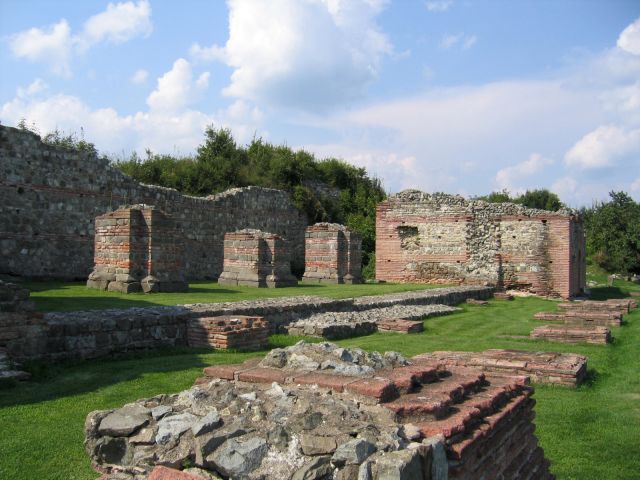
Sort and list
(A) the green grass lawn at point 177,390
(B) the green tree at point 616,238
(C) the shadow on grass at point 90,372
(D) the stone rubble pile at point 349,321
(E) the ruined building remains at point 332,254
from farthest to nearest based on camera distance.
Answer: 1. (B) the green tree at point 616,238
2. (E) the ruined building remains at point 332,254
3. (D) the stone rubble pile at point 349,321
4. (C) the shadow on grass at point 90,372
5. (A) the green grass lawn at point 177,390

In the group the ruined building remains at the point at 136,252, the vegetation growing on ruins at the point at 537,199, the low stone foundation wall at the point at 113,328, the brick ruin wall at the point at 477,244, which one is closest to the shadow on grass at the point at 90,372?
the low stone foundation wall at the point at 113,328

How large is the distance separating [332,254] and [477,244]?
5.52 meters

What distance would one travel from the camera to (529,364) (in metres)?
7.12

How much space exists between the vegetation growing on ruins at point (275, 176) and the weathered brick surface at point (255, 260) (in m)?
9.58

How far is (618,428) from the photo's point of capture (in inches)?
215

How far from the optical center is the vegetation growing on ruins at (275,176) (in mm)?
26344

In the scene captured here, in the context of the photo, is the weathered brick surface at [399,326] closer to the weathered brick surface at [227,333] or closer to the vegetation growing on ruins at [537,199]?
the weathered brick surface at [227,333]

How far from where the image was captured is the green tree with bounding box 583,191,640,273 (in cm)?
3375

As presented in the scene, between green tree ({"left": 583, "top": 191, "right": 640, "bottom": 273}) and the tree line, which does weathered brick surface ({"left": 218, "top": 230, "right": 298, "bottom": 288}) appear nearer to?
the tree line

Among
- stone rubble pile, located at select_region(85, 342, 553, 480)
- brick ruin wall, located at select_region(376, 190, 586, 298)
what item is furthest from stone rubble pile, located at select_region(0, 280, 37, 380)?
brick ruin wall, located at select_region(376, 190, 586, 298)

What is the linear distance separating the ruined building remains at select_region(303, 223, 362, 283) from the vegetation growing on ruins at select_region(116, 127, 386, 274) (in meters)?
6.23

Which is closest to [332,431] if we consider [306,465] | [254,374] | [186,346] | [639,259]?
[306,465]

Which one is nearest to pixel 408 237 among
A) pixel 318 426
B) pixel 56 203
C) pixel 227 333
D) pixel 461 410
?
pixel 56 203

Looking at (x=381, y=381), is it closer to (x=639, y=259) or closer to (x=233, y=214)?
(x=233, y=214)
